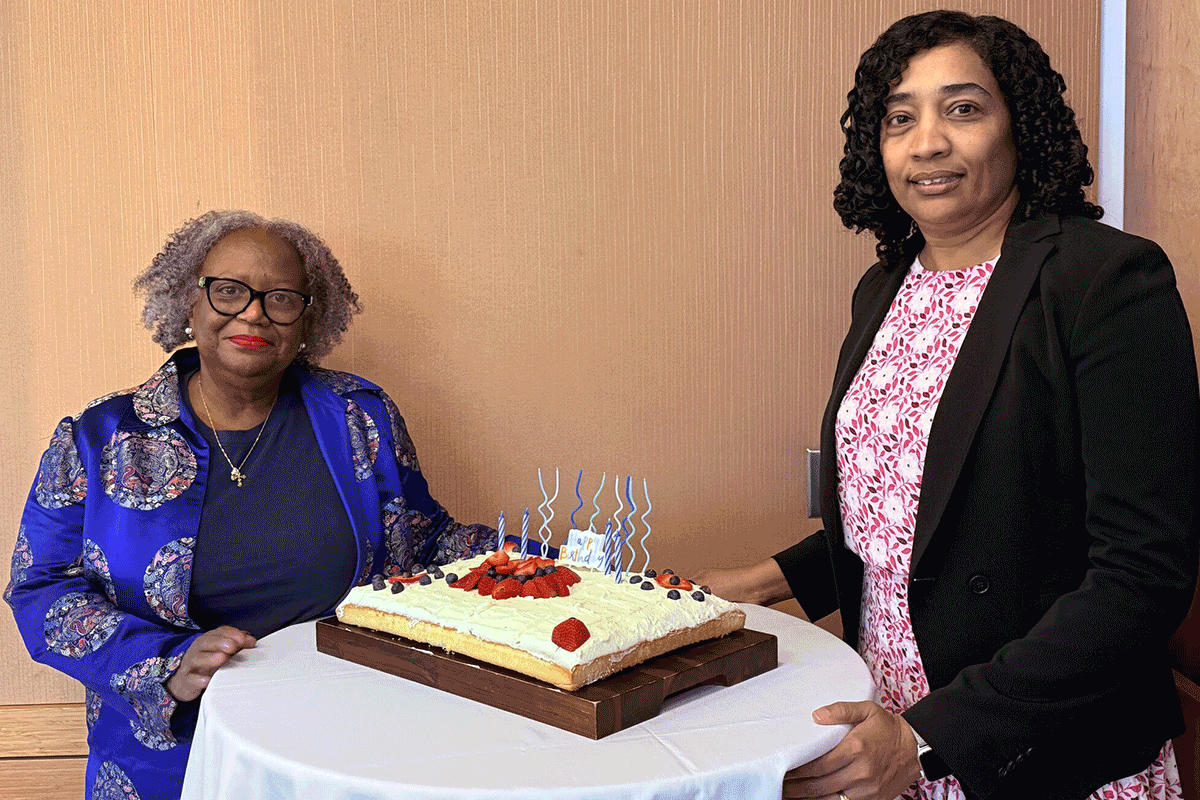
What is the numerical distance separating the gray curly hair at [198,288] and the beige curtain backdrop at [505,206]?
227 mm

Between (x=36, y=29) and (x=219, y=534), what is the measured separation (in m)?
1.33

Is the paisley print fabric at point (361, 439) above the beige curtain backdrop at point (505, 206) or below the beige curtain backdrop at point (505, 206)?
below

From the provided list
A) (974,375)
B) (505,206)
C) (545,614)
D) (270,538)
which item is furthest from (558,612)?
(505,206)

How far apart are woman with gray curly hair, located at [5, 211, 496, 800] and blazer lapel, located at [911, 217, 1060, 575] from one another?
3.43 feet

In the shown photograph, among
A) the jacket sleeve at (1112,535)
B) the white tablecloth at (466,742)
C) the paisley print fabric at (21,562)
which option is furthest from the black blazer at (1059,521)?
the paisley print fabric at (21,562)

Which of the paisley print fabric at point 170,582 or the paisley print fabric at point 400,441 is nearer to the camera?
the paisley print fabric at point 170,582

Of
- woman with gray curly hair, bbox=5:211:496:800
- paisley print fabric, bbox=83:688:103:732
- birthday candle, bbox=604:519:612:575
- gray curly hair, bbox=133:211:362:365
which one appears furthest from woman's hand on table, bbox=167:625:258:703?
gray curly hair, bbox=133:211:362:365

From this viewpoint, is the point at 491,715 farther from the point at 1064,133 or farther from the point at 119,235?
the point at 119,235

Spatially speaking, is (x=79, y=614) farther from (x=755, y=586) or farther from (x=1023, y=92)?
(x=1023, y=92)

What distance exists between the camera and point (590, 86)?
2562 millimetres

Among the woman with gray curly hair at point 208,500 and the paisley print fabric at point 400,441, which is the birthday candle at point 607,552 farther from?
the paisley print fabric at point 400,441

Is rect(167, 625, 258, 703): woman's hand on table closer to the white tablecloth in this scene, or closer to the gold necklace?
the white tablecloth

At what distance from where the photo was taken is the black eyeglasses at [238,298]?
6.85 feet

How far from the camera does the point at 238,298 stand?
→ 6.88ft
